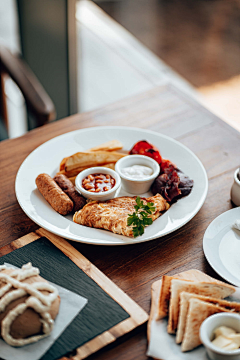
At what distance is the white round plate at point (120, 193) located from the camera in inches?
57.7

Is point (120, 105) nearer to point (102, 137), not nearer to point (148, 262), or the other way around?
point (102, 137)

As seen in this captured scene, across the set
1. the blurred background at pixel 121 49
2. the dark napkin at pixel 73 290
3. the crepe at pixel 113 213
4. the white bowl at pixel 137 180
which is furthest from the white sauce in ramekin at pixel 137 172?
the blurred background at pixel 121 49

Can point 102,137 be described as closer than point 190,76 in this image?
Yes

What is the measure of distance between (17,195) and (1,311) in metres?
0.62

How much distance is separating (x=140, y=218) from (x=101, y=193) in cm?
21

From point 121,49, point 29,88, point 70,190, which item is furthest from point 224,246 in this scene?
point 121,49

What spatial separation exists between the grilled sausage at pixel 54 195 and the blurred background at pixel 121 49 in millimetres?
1283

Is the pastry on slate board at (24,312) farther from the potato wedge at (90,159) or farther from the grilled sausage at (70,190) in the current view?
the potato wedge at (90,159)

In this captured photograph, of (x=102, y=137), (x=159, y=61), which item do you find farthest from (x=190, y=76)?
(x=102, y=137)

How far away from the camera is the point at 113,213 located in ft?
4.98

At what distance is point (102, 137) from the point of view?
6.68 ft

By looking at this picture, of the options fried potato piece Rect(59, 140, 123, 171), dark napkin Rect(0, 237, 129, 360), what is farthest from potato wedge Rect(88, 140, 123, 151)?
dark napkin Rect(0, 237, 129, 360)

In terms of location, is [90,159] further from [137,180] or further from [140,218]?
[140,218]

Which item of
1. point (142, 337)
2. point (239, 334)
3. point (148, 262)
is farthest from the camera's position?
point (148, 262)
